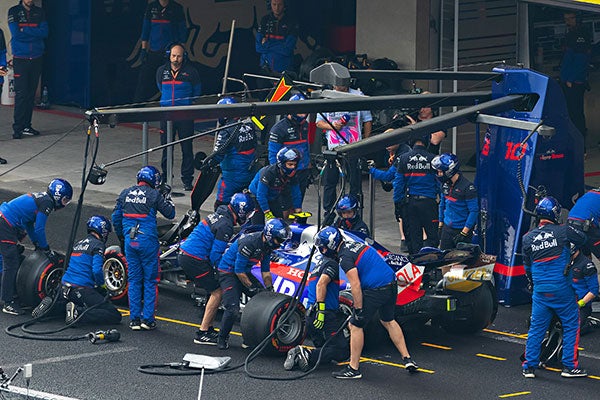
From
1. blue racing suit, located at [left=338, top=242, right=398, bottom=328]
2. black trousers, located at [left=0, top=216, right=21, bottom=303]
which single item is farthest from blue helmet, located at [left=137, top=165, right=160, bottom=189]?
blue racing suit, located at [left=338, top=242, right=398, bottom=328]

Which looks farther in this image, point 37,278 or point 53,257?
point 53,257

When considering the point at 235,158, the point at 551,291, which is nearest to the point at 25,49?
the point at 235,158

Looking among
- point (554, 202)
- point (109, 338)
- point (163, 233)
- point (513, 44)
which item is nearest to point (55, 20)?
point (513, 44)

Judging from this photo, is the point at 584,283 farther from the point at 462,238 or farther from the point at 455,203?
the point at 455,203

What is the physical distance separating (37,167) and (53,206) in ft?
23.9

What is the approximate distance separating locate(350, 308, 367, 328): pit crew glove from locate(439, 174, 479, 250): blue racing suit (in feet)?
11.1

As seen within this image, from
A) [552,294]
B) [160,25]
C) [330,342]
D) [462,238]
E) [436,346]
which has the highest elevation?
[160,25]

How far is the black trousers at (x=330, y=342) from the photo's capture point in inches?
569

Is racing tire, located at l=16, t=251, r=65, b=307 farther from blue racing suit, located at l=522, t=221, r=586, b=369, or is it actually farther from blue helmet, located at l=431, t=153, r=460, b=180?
blue racing suit, located at l=522, t=221, r=586, b=369

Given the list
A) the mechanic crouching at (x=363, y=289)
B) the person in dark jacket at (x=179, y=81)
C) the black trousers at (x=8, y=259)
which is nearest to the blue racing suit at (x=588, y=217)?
the mechanic crouching at (x=363, y=289)

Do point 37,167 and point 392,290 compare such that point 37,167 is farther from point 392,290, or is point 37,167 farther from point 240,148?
point 392,290

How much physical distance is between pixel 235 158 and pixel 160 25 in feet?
19.8

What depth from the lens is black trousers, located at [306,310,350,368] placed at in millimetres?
14453

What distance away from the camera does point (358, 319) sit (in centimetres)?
1409
